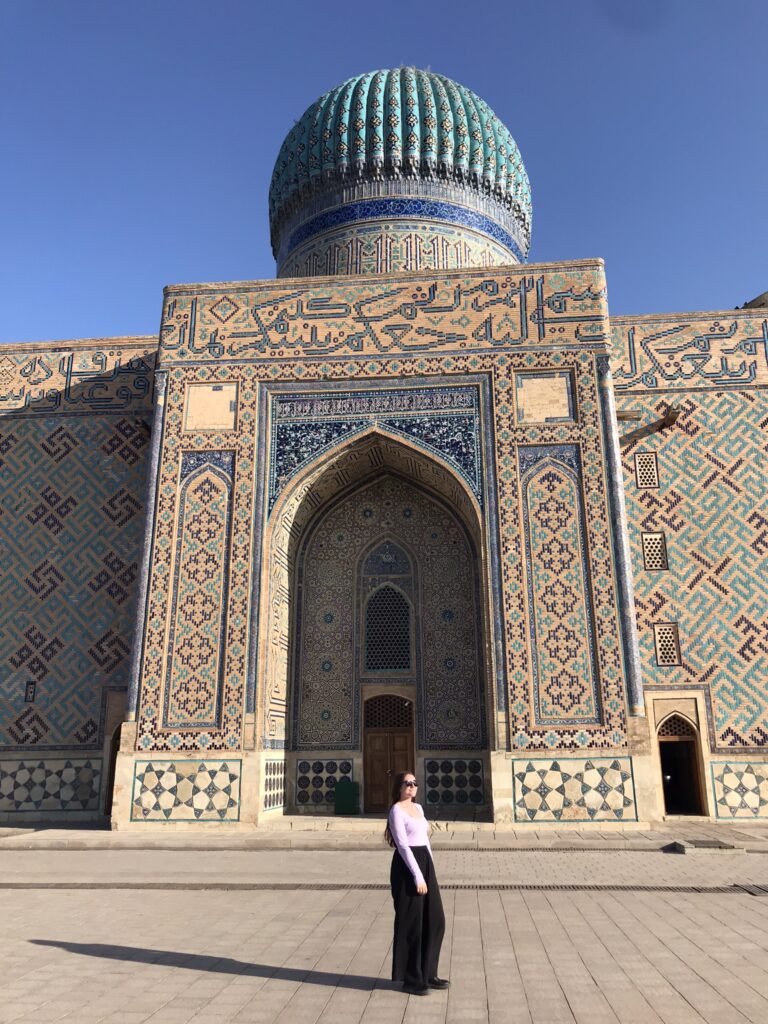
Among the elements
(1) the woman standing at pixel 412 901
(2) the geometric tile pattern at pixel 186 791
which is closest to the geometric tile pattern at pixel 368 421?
(2) the geometric tile pattern at pixel 186 791

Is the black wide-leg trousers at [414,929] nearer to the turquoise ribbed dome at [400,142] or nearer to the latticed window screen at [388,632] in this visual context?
the latticed window screen at [388,632]

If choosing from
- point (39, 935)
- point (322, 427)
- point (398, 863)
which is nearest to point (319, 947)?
point (398, 863)

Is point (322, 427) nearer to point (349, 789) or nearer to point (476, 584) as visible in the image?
point (476, 584)

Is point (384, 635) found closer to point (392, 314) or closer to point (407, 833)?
point (392, 314)

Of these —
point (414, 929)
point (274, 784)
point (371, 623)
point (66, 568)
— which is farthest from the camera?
point (66, 568)

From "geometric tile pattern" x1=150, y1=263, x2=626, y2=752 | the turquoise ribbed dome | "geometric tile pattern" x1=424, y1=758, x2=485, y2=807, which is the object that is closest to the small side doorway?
"geometric tile pattern" x1=424, y1=758, x2=485, y2=807

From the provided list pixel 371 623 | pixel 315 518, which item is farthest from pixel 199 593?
pixel 371 623

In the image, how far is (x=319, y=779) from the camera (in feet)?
24.9

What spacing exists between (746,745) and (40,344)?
7811 millimetres

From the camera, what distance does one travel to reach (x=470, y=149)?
10.7 m

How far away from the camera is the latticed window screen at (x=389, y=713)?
25.3 feet

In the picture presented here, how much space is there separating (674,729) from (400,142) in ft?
24.7

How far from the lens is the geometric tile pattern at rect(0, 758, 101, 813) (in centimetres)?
753

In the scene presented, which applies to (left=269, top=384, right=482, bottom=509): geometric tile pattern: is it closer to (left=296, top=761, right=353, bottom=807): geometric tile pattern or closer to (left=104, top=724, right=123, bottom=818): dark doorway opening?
(left=296, top=761, right=353, bottom=807): geometric tile pattern
